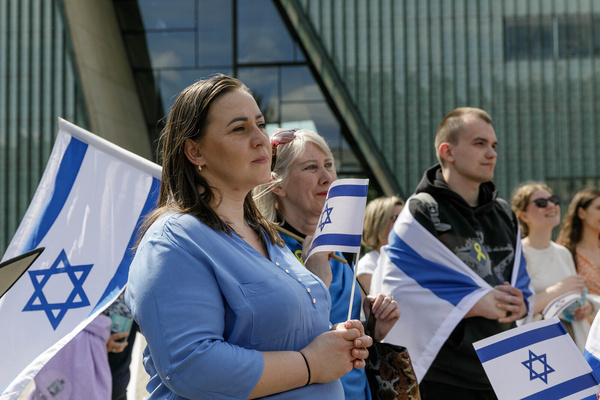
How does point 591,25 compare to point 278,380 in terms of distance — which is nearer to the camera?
point 278,380

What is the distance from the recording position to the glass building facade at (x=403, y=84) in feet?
51.4

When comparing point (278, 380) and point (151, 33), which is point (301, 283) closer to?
point (278, 380)

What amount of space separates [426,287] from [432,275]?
3.2 inches

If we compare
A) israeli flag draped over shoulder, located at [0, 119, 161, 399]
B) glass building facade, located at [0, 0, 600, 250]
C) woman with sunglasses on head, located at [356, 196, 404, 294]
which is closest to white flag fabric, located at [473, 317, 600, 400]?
israeli flag draped over shoulder, located at [0, 119, 161, 399]

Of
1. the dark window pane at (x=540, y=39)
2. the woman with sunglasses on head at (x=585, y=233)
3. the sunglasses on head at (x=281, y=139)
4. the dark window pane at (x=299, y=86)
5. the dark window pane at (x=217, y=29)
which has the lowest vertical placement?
the woman with sunglasses on head at (x=585, y=233)

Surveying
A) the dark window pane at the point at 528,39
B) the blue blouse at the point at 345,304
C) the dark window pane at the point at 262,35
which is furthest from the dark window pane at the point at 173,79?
the blue blouse at the point at 345,304

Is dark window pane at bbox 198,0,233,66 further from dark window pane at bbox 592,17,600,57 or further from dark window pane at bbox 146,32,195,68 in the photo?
dark window pane at bbox 592,17,600,57

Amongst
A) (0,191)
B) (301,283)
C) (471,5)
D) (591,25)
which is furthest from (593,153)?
(301,283)

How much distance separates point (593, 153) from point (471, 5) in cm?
417

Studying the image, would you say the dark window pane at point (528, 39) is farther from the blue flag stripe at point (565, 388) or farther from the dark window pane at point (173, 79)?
the blue flag stripe at point (565, 388)

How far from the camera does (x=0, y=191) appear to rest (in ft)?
55.2

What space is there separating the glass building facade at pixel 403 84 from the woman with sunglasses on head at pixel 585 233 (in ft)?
32.0

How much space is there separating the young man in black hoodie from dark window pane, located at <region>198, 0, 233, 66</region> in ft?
45.8

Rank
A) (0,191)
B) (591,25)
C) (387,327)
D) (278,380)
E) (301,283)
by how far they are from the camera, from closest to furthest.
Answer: (278,380) → (301,283) → (387,327) → (591,25) → (0,191)
